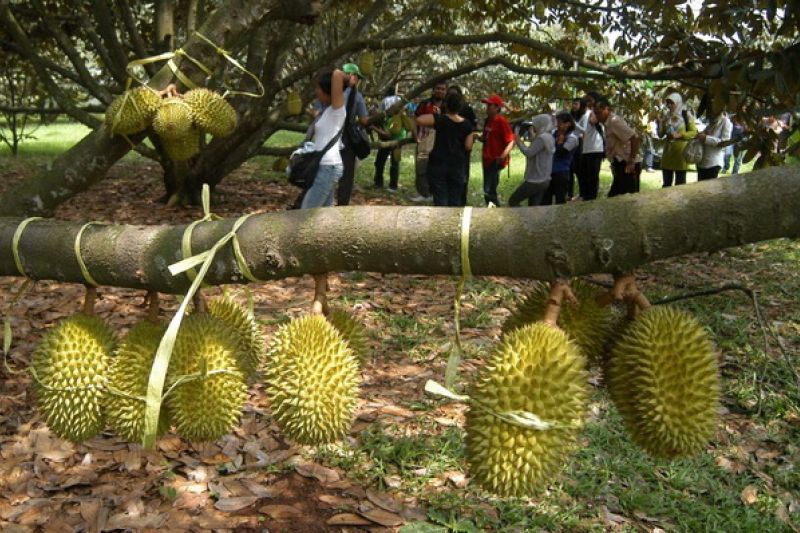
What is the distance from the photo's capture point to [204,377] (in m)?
1.30

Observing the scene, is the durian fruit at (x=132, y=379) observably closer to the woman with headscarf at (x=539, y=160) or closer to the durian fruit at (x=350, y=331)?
the durian fruit at (x=350, y=331)

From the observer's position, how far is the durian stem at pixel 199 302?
1385mm

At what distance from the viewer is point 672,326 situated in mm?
1232

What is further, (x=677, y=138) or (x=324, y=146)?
(x=677, y=138)

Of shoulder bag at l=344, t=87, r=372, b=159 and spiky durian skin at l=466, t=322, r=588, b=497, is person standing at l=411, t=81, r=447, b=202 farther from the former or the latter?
spiky durian skin at l=466, t=322, r=588, b=497

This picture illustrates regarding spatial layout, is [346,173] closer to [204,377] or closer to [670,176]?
[670,176]

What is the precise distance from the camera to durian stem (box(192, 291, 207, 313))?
1385mm

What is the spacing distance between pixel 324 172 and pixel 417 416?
74.4 inches

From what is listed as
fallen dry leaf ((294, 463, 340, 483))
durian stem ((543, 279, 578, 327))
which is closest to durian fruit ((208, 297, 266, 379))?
durian stem ((543, 279, 578, 327))

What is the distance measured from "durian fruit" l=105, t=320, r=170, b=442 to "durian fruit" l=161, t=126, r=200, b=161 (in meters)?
1.14

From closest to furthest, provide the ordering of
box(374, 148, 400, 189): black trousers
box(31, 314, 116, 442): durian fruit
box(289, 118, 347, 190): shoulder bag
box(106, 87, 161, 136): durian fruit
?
1. box(31, 314, 116, 442): durian fruit
2. box(106, 87, 161, 136): durian fruit
3. box(289, 118, 347, 190): shoulder bag
4. box(374, 148, 400, 189): black trousers

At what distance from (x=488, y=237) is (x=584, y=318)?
1.11 ft

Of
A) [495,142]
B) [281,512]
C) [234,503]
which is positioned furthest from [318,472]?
[495,142]

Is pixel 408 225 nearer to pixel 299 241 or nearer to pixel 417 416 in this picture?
pixel 299 241
